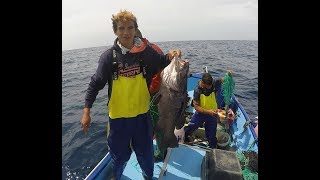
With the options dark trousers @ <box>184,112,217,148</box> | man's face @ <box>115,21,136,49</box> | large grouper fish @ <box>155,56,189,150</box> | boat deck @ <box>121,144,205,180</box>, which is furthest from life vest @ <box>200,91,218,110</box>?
man's face @ <box>115,21,136,49</box>

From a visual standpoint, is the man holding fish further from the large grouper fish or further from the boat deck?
the boat deck

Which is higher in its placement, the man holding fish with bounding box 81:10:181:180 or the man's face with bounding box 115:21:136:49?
the man's face with bounding box 115:21:136:49

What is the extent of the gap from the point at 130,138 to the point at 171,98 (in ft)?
3.24

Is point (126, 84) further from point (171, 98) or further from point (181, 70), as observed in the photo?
point (181, 70)

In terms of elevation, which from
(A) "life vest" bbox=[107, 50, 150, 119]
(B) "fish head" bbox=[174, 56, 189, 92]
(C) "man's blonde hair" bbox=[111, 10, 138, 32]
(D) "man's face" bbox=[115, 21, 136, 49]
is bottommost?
(A) "life vest" bbox=[107, 50, 150, 119]

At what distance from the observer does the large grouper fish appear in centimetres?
414

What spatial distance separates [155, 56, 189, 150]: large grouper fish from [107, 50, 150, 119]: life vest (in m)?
0.30

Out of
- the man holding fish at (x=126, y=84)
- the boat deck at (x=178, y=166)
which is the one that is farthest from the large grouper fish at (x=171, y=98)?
the boat deck at (x=178, y=166)

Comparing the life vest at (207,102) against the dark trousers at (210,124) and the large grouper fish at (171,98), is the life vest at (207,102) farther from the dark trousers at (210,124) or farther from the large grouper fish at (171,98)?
the large grouper fish at (171,98)

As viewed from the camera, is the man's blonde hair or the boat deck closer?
the man's blonde hair

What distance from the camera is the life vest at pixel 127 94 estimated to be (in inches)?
167

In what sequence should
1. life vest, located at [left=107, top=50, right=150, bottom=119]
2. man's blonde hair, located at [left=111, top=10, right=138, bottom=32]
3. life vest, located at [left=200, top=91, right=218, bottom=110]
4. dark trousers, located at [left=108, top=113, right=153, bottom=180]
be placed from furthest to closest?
life vest, located at [left=200, top=91, right=218, bottom=110] → dark trousers, located at [left=108, top=113, right=153, bottom=180] → life vest, located at [left=107, top=50, right=150, bottom=119] → man's blonde hair, located at [left=111, top=10, right=138, bottom=32]

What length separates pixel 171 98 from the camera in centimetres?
440
